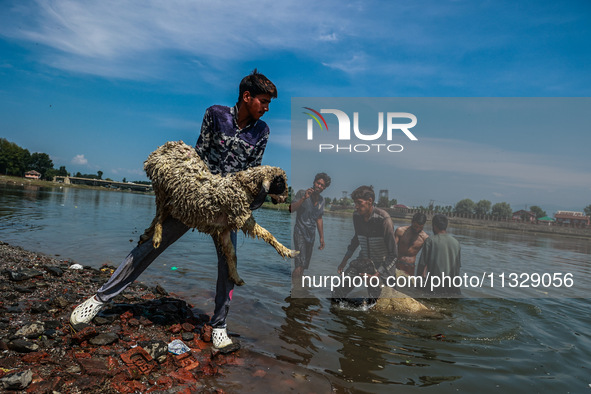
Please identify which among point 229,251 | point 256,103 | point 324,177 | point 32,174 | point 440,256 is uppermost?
point 32,174

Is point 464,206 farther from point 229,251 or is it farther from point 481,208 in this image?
point 229,251

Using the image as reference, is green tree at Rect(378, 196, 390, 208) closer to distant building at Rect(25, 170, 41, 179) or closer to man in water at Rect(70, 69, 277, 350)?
man in water at Rect(70, 69, 277, 350)

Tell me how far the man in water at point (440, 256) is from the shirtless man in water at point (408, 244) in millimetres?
175

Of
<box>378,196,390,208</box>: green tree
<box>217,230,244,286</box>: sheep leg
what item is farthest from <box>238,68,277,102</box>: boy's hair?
<box>378,196,390,208</box>: green tree

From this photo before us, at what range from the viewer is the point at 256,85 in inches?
122

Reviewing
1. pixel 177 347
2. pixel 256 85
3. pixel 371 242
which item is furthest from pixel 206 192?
pixel 371 242

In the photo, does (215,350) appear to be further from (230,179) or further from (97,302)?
(230,179)

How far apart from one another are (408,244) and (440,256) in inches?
23.2

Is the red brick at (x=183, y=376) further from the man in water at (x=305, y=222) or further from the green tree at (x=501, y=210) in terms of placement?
the green tree at (x=501, y=210)

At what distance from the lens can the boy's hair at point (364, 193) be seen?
5824mm

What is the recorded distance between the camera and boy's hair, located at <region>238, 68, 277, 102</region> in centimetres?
311

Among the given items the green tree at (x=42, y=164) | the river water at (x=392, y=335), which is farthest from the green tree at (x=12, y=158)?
the river water at (x=392, y=335)

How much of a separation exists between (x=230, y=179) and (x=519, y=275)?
767cm

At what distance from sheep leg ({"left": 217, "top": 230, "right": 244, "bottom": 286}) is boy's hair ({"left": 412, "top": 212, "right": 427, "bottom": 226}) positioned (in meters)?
4.11
